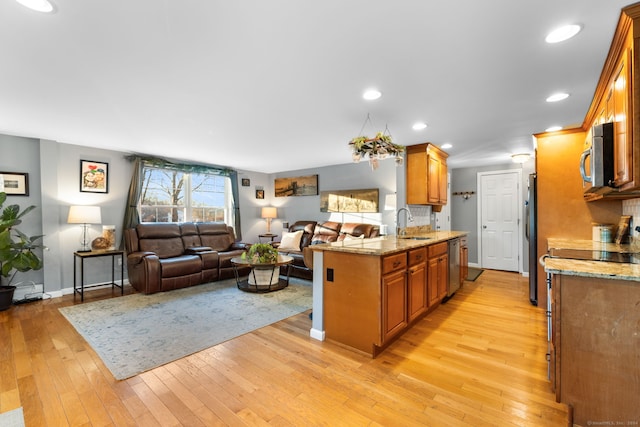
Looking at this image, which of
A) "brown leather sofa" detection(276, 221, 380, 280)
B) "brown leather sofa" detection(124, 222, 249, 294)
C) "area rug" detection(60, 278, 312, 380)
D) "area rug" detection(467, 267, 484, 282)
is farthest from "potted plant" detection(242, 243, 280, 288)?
"area rug" detection(467, 267, 484, 282)

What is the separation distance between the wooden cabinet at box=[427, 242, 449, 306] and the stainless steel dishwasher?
117 millimetres

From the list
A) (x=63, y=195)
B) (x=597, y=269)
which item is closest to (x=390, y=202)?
(x=597, y=269)

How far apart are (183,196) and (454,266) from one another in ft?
17.0

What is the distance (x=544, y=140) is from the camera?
3568mm

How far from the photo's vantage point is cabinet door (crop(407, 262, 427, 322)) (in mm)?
2777

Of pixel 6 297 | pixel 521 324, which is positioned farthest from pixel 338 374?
pixel 6 297

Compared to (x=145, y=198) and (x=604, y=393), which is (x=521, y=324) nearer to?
(x=604, y=393)

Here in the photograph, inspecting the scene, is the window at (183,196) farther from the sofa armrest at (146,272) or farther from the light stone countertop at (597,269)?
the light stone countertop at (597,269)

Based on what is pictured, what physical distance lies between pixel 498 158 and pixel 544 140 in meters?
1.71

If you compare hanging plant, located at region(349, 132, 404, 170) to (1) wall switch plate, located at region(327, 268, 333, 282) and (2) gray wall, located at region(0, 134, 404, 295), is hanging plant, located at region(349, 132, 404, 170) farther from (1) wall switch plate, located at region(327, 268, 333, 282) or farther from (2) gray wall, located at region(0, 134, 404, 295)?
(2) gray wall, located at region(0, 134, 404, 295)

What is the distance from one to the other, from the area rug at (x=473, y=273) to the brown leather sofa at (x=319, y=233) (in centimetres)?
187

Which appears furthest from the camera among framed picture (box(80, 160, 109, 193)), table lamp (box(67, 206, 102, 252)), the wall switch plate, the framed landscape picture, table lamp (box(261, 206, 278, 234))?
table lamp (box(261, 206, 278, 234))

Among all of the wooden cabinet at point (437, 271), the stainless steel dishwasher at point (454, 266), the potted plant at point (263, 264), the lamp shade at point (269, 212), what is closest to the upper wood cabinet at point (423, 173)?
the stainless steel dishwasher at point (454, 266)

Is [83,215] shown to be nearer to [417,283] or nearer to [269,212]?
[269,212]
